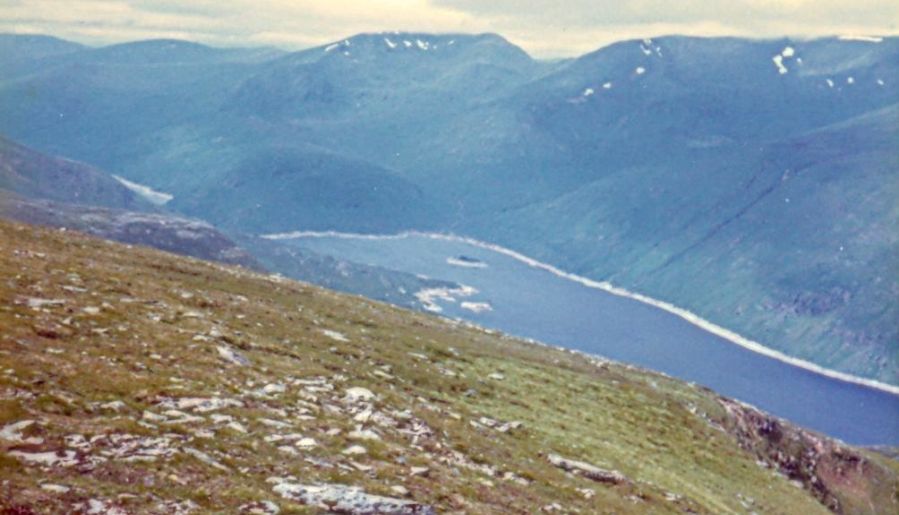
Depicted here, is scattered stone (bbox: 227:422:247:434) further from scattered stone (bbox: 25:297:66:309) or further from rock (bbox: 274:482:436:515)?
scattered stone (bbox: 25:297:66:309)

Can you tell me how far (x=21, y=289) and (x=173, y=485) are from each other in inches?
873

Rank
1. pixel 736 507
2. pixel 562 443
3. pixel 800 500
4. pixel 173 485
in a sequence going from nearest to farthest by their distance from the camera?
pixel 173 485 → pixel 562 443 → pixel 736 507 → pixel 800 500

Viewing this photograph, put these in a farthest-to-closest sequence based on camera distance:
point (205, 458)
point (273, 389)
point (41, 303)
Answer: point (41, 303) → point (273, 389) → point (205, 458)

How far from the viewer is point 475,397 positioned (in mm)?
58375

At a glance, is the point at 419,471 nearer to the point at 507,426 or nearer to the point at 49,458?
the point at 49,458

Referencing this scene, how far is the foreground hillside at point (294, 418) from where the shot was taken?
94.8ft

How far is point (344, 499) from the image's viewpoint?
29.3 metres

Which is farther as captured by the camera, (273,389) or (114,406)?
(273,389)

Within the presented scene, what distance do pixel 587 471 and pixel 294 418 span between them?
16106 mm

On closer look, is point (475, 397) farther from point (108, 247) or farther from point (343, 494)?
point (108, 247)

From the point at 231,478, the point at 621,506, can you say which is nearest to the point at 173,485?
the point at 231,478

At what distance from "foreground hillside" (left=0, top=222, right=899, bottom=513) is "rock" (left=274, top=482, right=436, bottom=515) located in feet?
0.24

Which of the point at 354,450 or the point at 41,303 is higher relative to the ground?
the point at 41,303

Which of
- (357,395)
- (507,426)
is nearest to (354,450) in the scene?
(357,395)
